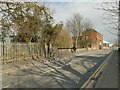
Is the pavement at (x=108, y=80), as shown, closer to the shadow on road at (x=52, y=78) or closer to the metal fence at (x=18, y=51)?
the shadow on road at (x=52, y=78)

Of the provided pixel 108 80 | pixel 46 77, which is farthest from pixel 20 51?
pixel 108 80

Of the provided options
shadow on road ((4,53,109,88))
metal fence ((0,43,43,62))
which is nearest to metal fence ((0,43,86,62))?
metal fence ((0,43,43,62))

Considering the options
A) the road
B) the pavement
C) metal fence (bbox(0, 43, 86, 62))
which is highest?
metal fence (bbox(0, 43, 86, 62))

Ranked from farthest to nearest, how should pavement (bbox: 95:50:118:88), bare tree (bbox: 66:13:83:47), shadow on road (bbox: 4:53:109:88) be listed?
bare tree (bbox: 66:13:83:47), shadow on road (bbox: 4:53:109:88), pavement (bbox: 95:50:118:88)

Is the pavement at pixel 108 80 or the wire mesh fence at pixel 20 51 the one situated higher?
the wire mesh fence at pixel 20 51

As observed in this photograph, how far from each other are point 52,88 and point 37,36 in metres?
29.2

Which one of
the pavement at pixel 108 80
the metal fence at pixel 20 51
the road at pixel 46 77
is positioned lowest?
the road at pixel 46 77

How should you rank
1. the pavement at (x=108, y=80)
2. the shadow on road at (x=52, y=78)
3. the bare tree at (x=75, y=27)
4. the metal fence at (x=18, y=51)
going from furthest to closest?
the bare tree at (x=75, y=27), the metal fence at (x=18, y=51), the shadow on road at (x=52, y=78), the pavement at (x=108, y=80)

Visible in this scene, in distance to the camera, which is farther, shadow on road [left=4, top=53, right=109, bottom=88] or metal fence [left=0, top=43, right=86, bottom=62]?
metal fence [left=0, top=43, right=86, bottom=62]

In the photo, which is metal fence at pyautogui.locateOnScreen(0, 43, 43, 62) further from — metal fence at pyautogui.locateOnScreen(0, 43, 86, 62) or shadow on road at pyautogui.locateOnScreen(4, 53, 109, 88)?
shadow on road at pyautogui.locateOnScreen(4, 53, 109, 88)

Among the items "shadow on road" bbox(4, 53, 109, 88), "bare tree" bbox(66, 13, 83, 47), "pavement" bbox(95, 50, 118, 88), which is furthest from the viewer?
"bare tree" bbox(66, 13, 83, 47)

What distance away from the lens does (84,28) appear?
103812mm

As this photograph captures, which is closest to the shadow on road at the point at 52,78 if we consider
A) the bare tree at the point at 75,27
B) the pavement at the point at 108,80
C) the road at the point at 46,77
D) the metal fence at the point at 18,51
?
the road at the point at 46,77

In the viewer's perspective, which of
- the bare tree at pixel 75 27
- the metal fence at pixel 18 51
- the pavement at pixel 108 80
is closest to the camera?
the pavement at pixel 108 80
